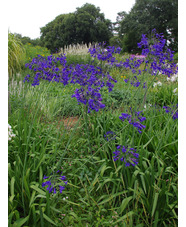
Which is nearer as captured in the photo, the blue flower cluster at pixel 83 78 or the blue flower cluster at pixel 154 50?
the blue flower cluster at pixel 83 78

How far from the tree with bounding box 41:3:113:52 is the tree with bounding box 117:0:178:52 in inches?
143

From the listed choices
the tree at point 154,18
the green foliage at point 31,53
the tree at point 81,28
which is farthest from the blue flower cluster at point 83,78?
the tree at point 81,28

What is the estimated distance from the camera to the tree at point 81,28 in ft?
81.1

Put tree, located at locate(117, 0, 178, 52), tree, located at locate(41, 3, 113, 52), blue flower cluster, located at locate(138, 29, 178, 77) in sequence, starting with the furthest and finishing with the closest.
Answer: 1. tree, located at locate(41, 3, 113, 52)
2. tree, located at locate(117, 0, 178, 52)
3. blue flower cluster, located at locate(138, 29, 178, 77)

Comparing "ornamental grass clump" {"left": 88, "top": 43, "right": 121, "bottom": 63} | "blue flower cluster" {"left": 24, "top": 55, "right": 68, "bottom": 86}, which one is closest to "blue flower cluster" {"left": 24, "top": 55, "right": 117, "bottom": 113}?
"blue flower cluster" {"left": 24, "top": 55, "right": 68, "bottom": 86}

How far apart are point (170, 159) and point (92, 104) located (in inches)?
52.4

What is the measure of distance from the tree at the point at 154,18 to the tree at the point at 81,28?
143 inches

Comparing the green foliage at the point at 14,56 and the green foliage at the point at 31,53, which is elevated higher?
the green foliage at the point at 31,53

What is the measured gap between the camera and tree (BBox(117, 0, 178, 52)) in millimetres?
23156

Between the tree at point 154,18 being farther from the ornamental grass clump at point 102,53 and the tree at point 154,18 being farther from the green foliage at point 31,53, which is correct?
the ornamental grass clump at point 102,53

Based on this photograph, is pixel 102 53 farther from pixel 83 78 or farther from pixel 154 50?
pixel 83 78

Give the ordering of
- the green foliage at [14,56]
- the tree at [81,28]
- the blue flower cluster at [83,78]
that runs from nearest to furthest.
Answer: the blue flower cluster at [83,78], the green foliage at [14,56], the tree at [81,28]

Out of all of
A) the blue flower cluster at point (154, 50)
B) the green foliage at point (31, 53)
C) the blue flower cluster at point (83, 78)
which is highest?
the green foliage at point (31, 53)

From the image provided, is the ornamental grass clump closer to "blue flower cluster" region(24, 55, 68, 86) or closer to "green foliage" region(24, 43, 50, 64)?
"blue flower cluster" region(24, 55, 68, 86)
